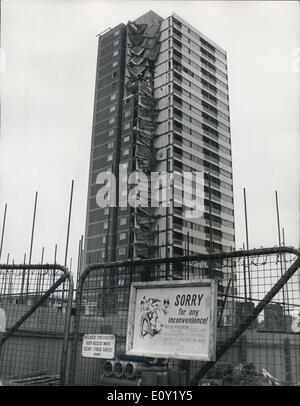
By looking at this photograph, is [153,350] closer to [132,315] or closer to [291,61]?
[132,315]

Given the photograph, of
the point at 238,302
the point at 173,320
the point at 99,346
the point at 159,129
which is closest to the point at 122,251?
the point at 159,129

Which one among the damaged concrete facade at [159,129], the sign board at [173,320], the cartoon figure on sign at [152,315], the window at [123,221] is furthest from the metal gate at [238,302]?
the window at [123,221]

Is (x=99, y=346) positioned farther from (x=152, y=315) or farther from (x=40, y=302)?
(x=40, y=302)

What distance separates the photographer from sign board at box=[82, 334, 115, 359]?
435 cm

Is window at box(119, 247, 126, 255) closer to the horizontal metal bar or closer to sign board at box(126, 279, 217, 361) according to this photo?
the horizontal metal bar

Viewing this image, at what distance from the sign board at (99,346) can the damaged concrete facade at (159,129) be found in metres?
50.2

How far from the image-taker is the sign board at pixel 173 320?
403cm

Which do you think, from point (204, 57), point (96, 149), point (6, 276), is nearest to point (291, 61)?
point (6, 276)

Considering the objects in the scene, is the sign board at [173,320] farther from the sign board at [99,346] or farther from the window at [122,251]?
the window at [122,251]

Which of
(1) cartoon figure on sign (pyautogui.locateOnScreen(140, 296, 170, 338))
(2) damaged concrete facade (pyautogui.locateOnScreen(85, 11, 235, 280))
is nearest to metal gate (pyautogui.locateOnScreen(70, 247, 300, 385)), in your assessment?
(1) cartoon figure on sign (pyautogui.locateOnScreen(140, 296, 170, 338))

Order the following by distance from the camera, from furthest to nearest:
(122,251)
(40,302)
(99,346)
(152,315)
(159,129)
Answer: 1. (159,129)
2. (122,251)
3. (40,302)
4. (99,346)
5. (152,315)

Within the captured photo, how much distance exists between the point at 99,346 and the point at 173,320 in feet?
2.78

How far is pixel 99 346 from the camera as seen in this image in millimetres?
4441

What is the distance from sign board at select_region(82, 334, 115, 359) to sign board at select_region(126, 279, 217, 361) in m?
0.17
